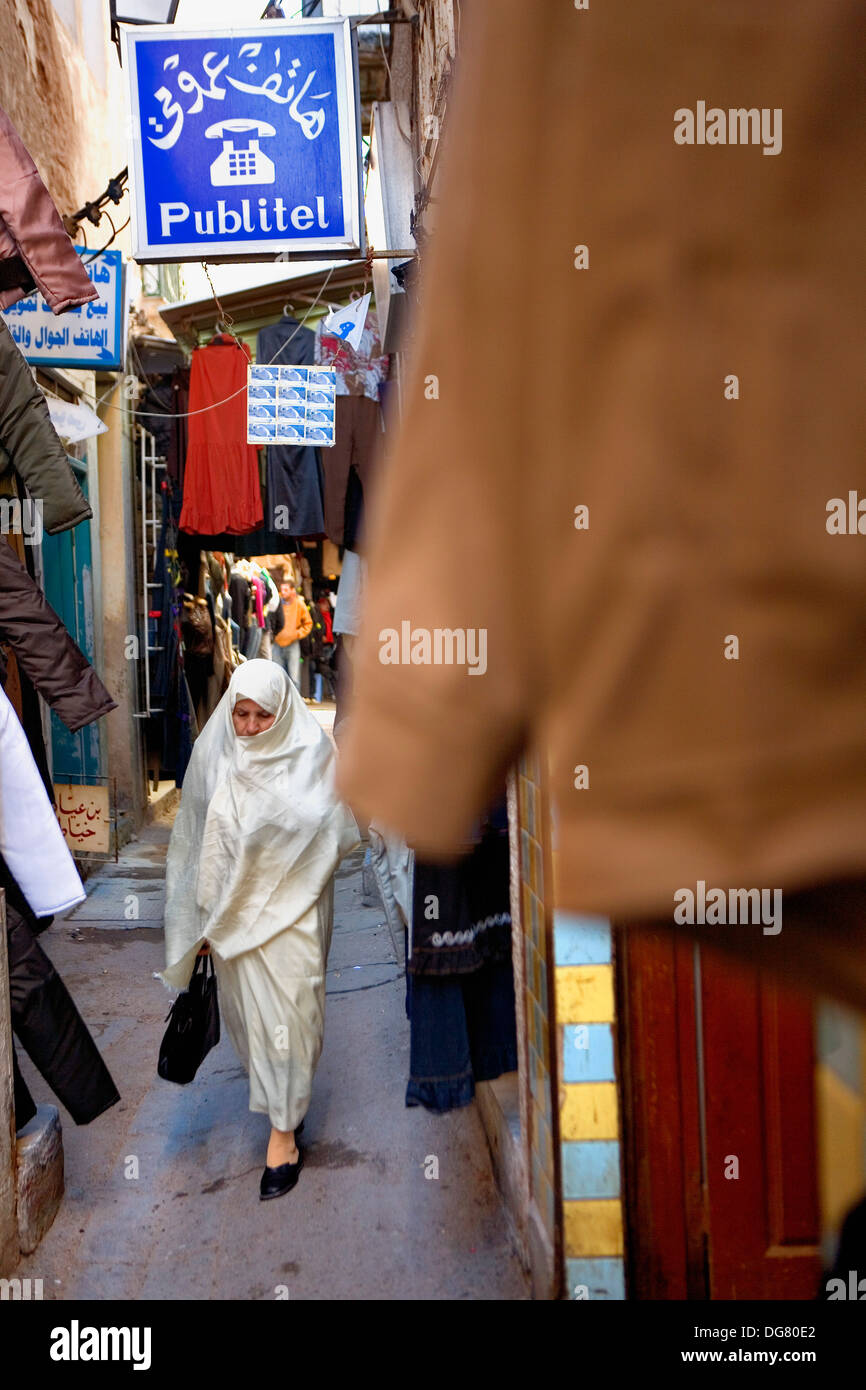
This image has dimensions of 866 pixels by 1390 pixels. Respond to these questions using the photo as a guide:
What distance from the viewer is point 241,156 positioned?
4.84 meters

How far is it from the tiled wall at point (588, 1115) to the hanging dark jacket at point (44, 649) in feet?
7.34

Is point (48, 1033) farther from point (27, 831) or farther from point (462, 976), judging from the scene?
point (462, 976)

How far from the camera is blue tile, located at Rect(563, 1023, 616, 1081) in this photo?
2.69 metres

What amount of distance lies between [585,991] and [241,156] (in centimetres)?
416

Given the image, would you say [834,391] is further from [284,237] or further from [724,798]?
[284,237]

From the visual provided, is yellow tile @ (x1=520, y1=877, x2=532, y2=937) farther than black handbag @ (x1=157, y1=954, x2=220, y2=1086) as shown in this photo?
No

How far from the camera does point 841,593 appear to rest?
56 cm

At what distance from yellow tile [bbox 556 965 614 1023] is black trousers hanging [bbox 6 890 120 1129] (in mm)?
1807

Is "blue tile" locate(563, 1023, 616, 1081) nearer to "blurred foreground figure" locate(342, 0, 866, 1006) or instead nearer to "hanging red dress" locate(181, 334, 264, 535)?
"blurred foreground figure" locate(342, 0, 866, 1006)

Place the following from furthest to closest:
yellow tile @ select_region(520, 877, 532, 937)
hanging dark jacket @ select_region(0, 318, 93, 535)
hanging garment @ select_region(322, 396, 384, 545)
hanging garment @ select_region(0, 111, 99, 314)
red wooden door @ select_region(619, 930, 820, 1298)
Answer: hanging garment @ select_region(322, 396, 384, 545) < hanging dark jacket @ select_region(0, 318, 93, 535) < hanging garment @ select_region(0, 111, 99, 314) < yellow tile @ select_region(520, 877, 532, 937) < red wooden door @ select_region(619, 930, 820, 1298)

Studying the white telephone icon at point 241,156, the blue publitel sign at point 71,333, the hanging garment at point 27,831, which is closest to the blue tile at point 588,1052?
the hanging garment at point 27,831

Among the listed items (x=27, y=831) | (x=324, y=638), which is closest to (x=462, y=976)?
(x=27, y=831)

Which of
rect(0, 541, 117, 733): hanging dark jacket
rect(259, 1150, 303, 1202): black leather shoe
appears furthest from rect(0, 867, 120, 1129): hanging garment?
rect(0, 541, 117, 733): hanging dark jacket
